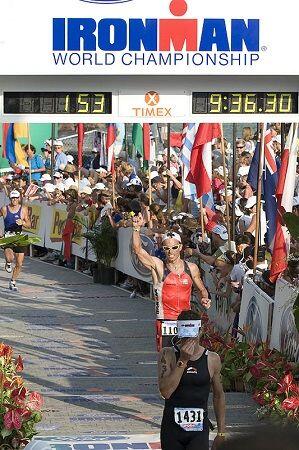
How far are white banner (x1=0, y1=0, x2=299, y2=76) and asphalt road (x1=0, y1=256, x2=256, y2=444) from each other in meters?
3.70

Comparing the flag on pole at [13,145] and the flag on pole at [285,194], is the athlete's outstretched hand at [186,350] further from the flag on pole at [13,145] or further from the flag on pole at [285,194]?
the flag on pole at [13,145]

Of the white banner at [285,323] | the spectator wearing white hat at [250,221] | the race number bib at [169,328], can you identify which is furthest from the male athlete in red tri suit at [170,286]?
the spectator wearing white hat at [250,221]

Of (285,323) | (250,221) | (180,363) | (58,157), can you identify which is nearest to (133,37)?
(285,323)

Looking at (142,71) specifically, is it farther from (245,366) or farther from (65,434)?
(65,434)

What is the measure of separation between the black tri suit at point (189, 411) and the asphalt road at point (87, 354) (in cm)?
223

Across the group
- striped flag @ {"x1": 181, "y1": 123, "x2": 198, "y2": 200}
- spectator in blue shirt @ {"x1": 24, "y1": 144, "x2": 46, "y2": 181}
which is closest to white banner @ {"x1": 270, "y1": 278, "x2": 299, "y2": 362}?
striped flag @ {"x1": 181, "y1": 123, "x2": 198, "y2": 200}

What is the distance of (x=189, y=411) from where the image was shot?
24.4ft

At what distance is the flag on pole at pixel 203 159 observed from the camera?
1848cm

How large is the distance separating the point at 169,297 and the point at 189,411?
4.35 metres

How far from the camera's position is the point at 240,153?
28.3 metres

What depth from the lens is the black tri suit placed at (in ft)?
24.3

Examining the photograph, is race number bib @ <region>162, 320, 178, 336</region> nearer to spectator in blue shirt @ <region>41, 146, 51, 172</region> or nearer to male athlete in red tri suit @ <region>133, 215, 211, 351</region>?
male athlete in red tri suit @ <region>133, 215, 211, 351</region>

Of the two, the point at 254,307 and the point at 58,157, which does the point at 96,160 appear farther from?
the point at 254,307

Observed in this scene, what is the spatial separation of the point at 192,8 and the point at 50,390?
4770 millimetres
